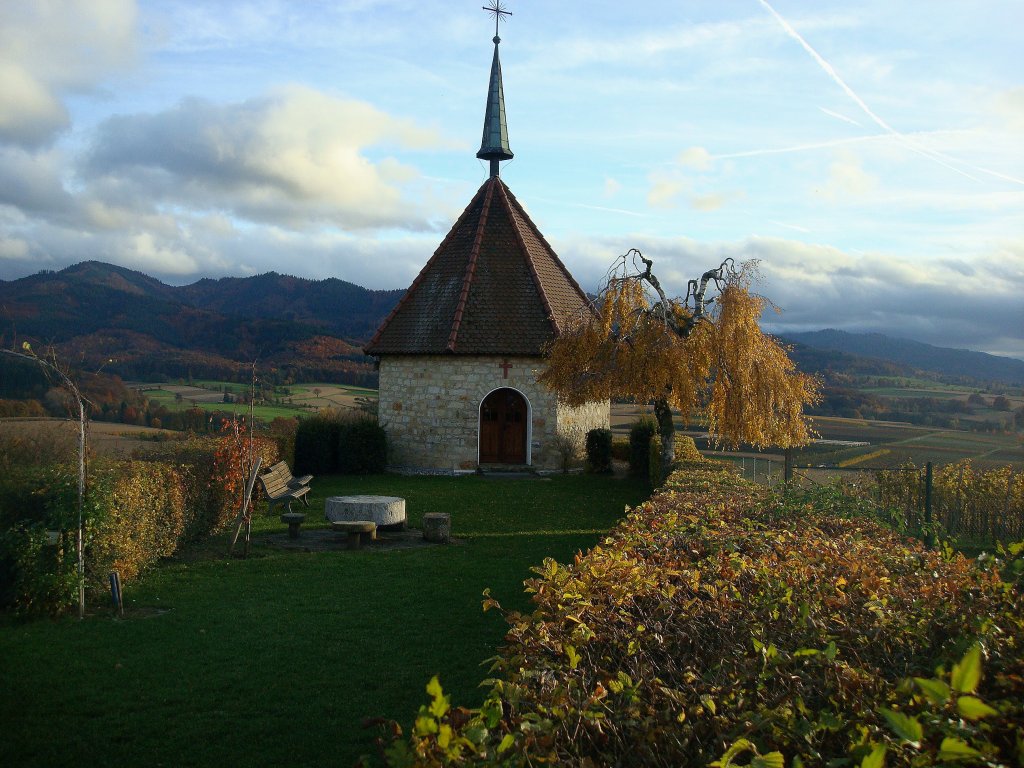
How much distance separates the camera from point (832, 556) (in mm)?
4777

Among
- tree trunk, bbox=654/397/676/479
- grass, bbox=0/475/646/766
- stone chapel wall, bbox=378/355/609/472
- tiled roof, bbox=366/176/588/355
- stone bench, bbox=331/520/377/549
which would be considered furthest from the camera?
tiled roof, bbox=366/176/588/355

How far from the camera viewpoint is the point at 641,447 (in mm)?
20031

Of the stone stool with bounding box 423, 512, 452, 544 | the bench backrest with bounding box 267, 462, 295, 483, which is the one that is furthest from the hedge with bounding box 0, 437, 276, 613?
the bench backrest with bounding box 267, 462, 295, 483

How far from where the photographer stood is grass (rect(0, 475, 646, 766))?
17.3 feet

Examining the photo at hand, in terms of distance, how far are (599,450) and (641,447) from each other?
1.06m

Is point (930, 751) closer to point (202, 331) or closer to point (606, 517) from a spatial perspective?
point (606, 517)

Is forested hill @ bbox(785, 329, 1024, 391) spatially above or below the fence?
above

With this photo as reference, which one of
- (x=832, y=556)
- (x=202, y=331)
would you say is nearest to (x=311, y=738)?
(x=832, y=556)

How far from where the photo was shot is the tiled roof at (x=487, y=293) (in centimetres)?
1969

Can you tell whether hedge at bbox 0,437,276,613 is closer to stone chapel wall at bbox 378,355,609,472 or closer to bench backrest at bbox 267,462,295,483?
bench backrest at bbox 267,462,295,483

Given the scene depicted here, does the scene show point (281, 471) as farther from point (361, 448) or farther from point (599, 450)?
point (599, 450)

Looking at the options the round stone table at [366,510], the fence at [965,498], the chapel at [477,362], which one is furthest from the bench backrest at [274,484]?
the fence at [965,498]

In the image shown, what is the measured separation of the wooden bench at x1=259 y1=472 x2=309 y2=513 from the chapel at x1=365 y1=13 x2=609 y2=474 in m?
5.72

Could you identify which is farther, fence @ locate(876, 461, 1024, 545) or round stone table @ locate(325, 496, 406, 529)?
round stone table @ locate(325, 496, 406, 529)
